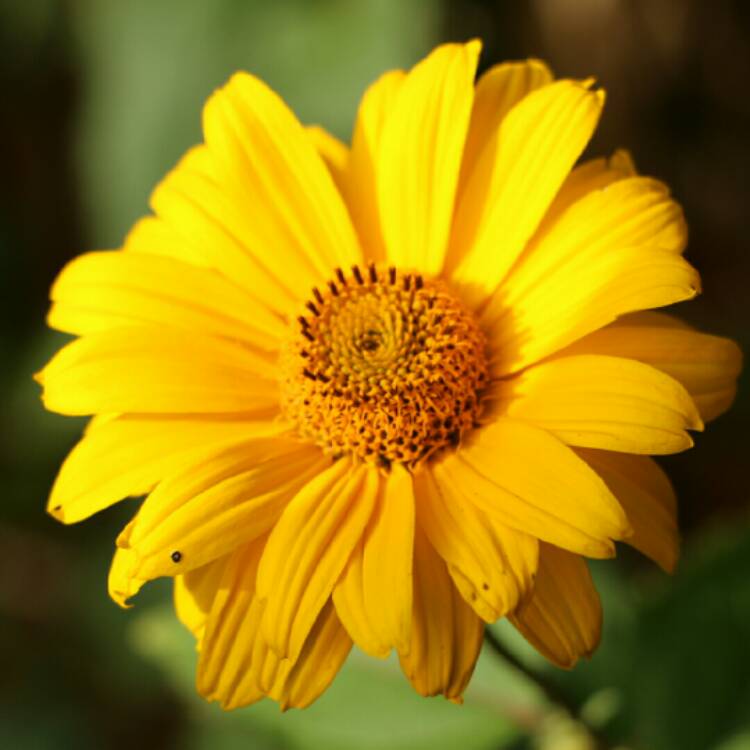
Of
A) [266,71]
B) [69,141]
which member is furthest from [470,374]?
[69,141]

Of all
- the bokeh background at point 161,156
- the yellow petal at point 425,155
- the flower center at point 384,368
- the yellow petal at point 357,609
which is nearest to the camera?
the yellow petal at point 357,609

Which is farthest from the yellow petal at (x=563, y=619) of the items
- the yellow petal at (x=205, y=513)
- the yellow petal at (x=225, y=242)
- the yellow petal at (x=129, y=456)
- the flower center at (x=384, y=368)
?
the yellow petal at (x=225, y=242)

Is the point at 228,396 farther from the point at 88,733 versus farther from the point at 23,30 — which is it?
the point at 23,30

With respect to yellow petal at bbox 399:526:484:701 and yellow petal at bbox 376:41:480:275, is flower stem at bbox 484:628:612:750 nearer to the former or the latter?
yellow petal at bbox 399:526:484:701

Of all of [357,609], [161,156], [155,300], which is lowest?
[161,156]

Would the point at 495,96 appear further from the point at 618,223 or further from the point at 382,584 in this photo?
the point at 382,584

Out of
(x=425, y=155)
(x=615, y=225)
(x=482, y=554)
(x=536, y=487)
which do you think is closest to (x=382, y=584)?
(x=482, y=554)

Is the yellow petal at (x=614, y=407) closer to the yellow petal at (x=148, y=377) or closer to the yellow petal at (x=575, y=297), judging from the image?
the yellow petal at (x=575, y=297)
